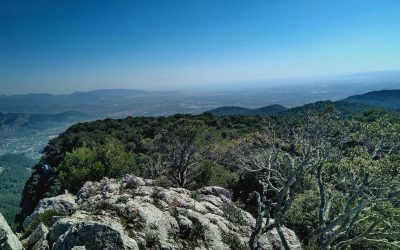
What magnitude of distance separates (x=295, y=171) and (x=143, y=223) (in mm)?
6658

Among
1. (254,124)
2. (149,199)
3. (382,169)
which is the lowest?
(254,124)

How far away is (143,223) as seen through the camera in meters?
13.2

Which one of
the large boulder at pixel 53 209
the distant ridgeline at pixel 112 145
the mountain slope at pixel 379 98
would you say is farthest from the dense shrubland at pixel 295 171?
the mountain slope at pixel 379 98

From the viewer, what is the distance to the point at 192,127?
106 ft

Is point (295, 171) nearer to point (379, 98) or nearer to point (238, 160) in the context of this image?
point (238, 160)

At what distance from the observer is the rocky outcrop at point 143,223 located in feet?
37.4

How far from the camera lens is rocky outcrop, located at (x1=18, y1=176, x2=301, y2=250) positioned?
1141cm

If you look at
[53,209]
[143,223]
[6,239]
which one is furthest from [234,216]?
[6,239]

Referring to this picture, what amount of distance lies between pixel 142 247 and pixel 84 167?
65.6ft

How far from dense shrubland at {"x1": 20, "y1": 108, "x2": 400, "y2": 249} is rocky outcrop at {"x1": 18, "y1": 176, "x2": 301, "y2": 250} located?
154 cm

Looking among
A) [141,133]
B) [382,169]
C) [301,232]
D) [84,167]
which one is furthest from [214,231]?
[141,133]

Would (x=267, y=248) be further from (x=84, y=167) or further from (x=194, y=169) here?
(x=84, y=167)

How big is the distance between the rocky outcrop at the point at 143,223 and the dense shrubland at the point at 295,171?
154 centimetres

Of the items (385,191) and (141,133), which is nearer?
(385,191)
